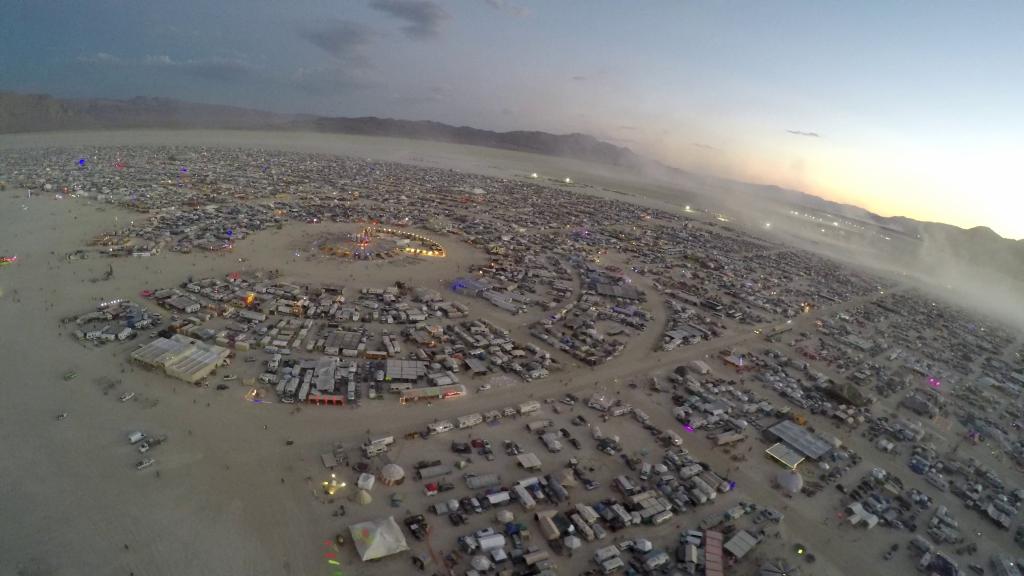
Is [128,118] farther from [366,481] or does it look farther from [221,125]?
[366,481]

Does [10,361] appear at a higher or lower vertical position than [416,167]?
lower

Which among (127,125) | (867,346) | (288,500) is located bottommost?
(288,500)

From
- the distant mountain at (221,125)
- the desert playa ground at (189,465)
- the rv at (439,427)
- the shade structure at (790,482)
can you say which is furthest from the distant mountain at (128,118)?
the shade structure at (790,482)

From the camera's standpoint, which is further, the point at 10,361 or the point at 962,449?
the point at 962,449

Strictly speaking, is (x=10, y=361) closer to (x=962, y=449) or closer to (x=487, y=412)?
(x=487, y=412)

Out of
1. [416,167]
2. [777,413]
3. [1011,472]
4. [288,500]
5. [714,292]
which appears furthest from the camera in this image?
[416,167]

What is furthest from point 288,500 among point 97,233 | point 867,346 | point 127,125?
point 127,125

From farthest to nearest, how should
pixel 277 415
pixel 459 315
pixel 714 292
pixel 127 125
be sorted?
pixel 127 125
pixel 714 292
pixel 459 315
pixel 277 415
